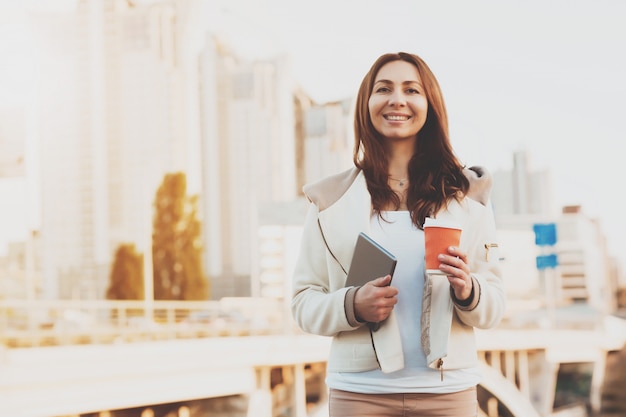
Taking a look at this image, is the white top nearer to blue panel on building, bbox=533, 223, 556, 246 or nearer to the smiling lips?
the smiling lips

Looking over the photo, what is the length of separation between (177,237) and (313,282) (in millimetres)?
23830

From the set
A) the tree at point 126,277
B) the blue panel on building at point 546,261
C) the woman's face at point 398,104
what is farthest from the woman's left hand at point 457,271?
the blue panel on building at point 546,261

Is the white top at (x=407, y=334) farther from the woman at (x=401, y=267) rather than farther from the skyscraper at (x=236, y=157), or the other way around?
Result: the skyscraper at (x=236, y=157)

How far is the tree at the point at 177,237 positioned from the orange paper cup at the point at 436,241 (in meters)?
24.0

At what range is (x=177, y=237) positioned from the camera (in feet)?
82.7

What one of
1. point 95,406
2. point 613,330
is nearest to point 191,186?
point 613,330

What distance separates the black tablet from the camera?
145cm

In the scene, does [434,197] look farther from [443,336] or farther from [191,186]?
[191,186]

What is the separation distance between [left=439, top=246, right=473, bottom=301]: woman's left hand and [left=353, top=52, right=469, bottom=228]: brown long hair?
0.50 ft

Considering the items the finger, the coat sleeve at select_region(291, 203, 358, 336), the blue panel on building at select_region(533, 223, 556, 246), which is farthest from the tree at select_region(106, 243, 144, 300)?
the finger

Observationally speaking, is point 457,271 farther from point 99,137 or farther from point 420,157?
point 99,137

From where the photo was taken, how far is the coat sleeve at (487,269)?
1.55 m

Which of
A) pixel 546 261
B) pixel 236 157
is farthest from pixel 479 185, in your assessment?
pixel 236 157

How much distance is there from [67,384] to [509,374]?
37.5 ft
